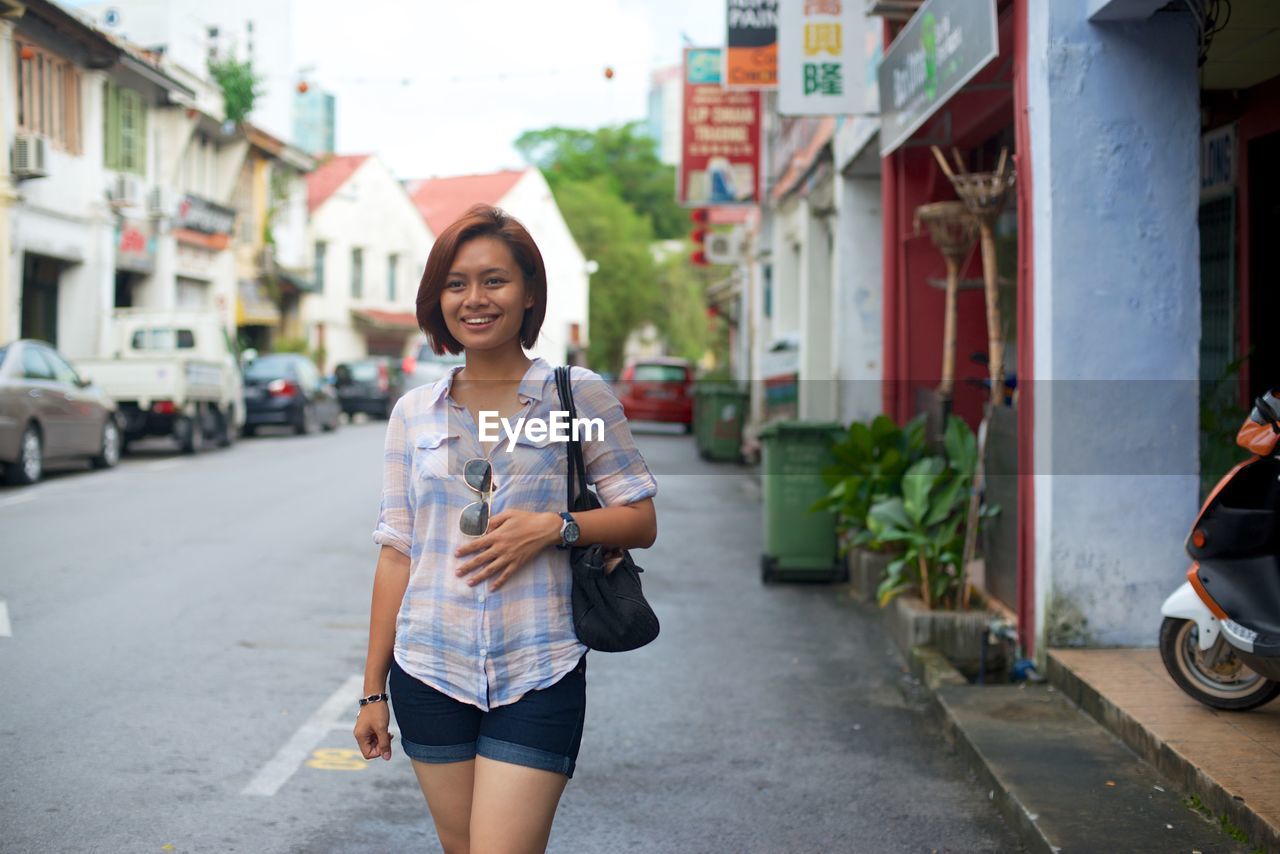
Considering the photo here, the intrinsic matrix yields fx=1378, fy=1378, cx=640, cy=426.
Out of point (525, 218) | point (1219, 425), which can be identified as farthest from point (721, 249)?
point (525, 218)

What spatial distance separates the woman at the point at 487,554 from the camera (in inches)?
108

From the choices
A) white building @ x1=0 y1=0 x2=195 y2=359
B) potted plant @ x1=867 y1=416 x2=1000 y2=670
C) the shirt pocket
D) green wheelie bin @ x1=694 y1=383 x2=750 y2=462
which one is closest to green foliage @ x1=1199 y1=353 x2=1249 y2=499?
potted plant @ x1=867 y1=416 x2=1000 y2=670

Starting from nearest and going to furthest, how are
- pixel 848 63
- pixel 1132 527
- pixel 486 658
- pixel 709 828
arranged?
pixel 486 658, pixel 709 828, pixel 1132 527, pixel 848 63

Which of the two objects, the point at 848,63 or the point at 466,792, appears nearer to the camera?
the point at 466,792

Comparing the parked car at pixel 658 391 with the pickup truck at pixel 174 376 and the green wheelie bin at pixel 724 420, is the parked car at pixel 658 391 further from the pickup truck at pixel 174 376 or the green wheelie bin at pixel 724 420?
the pickup truck at pixel 174 376

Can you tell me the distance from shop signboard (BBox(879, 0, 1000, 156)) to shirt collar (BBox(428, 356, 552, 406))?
4.76 metres

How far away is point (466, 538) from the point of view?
2.77 m

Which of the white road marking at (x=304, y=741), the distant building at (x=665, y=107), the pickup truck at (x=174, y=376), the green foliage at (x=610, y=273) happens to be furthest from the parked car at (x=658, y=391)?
the distant building at (x=665, y=107)

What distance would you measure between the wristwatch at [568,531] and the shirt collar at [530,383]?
27 cm

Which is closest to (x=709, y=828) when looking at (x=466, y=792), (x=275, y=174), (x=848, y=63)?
(x=466, y=792)

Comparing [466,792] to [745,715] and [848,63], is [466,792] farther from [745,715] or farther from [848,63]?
[848,63]

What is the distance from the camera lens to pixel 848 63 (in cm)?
1045

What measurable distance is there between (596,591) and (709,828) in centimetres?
222

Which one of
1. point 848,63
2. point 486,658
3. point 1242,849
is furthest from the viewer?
point 848,63
